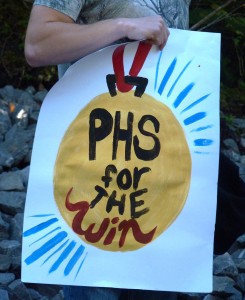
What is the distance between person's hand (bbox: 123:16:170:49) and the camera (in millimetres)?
2199

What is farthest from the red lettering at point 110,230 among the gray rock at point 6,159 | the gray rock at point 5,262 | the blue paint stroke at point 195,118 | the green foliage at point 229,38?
the green foliage at point 229,38

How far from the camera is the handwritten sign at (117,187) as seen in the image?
2277 millimetres

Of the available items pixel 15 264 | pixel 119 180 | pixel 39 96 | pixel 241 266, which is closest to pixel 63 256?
pixel 119 180

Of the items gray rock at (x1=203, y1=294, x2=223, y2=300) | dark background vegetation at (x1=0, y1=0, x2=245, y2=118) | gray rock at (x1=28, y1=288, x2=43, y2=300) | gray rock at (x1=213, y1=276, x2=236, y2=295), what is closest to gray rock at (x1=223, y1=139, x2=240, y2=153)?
dark background vegetation at (x1=0, y1=0, x2=245, y2=118)

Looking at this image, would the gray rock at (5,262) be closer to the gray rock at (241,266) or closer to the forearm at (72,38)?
the gray rock at (241,266)

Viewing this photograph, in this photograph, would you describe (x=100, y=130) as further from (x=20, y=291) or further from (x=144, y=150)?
(x=20, y=291)

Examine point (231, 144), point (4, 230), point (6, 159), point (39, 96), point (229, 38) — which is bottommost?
point (4, 230)

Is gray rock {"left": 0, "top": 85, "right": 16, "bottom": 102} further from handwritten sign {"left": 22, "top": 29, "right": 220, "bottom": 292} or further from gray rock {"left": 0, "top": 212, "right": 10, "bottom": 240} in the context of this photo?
handwritten sign {"left": 22, "top": 29, "right": 220, "bottom": 292}

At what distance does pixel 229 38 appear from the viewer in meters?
5.98

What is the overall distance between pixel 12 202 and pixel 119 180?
2064 millimetres

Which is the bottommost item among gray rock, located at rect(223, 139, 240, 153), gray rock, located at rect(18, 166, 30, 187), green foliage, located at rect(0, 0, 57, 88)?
gray rock, located at rect(18, 166, 30, 187)

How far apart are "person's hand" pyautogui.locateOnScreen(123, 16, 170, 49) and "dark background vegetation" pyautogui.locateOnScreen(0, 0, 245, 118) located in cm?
339

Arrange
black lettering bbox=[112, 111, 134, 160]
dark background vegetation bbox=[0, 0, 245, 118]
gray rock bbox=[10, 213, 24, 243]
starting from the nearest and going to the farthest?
1. black lettering bbox=[112, 111, 134, 160]
2. gray rock bbox=[10, 213, 24, 243]
3. dark background vegetation bbox=[0, 0, 245, 118]

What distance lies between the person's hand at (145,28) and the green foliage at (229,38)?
2.88 m
